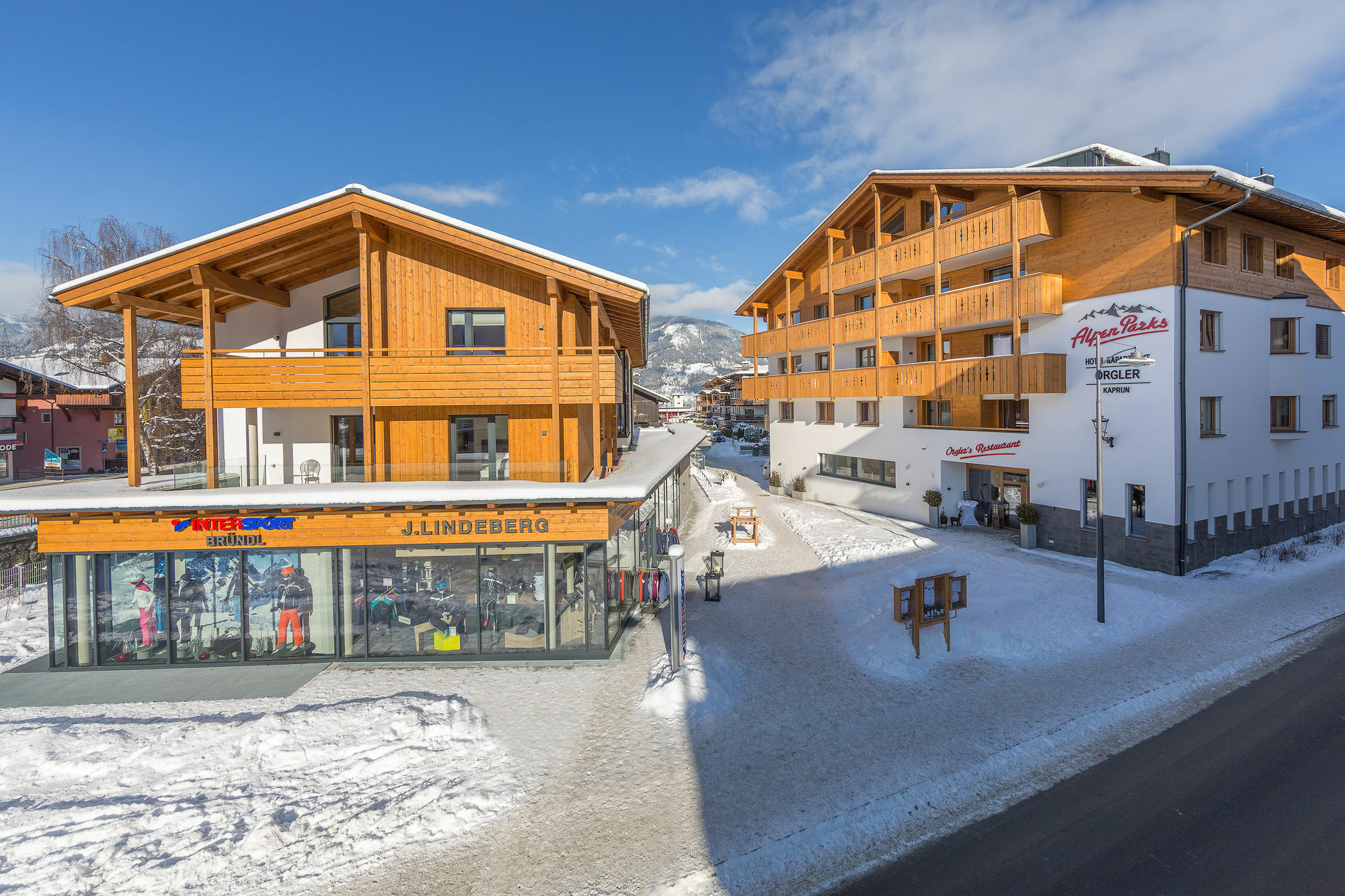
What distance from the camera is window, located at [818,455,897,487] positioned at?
25.5 m

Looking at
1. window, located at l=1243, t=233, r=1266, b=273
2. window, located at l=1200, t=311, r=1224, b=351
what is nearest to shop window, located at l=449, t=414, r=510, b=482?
window, located at l=1200, t=311, r=1224, b=351

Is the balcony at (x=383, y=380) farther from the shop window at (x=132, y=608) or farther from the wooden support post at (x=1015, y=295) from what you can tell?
the wooden support post at (x=1015, y=295)

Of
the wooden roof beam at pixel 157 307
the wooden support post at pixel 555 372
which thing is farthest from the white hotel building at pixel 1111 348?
the wooden roof beam at pixel 157 307

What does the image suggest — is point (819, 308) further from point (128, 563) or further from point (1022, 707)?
point (128, 563)

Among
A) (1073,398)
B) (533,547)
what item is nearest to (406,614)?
(533,547)

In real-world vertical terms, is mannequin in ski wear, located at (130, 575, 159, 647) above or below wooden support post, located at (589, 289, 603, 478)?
below

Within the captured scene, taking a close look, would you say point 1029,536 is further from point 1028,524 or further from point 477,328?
point 477,328

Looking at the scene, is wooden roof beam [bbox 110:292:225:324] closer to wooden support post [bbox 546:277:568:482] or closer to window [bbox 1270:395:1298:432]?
wooden support post [bbox 546:277:568:482]

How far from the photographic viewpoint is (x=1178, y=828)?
22.3 ft

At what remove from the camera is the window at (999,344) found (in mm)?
20531

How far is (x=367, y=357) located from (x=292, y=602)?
5.14 m

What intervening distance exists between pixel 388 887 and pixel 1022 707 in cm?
929

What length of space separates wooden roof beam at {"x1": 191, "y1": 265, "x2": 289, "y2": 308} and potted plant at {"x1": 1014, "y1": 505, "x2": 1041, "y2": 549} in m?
22.4

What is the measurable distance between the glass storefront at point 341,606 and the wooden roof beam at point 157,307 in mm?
5734
